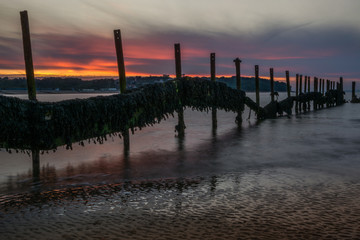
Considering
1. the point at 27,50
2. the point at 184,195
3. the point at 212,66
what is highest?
the point at 27,50

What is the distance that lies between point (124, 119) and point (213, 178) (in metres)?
4.72

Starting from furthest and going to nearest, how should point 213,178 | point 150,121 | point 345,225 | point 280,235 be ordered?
point 150,121 → point 213,178 → point 345,225 → point 280,235

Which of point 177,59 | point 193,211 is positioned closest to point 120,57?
point 177,59

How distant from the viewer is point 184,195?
6328mm

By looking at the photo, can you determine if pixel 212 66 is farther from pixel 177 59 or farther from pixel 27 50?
pixel 27 50

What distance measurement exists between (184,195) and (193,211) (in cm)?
97

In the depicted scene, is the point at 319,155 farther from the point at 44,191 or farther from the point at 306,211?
the point at 44,191

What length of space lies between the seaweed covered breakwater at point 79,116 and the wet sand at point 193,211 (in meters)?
3.01

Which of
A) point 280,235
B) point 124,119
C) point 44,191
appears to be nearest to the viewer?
point 280,235

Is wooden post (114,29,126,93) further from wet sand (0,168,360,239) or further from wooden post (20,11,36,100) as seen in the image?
wet sand (0,168,360,239)

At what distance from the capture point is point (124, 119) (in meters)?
11.5

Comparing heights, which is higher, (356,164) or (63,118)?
(63,118)

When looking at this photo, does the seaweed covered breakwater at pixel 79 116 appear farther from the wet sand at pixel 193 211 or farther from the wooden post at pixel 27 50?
the wet sand at pixel 193 211

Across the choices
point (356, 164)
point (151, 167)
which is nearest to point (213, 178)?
point (151, 167)
